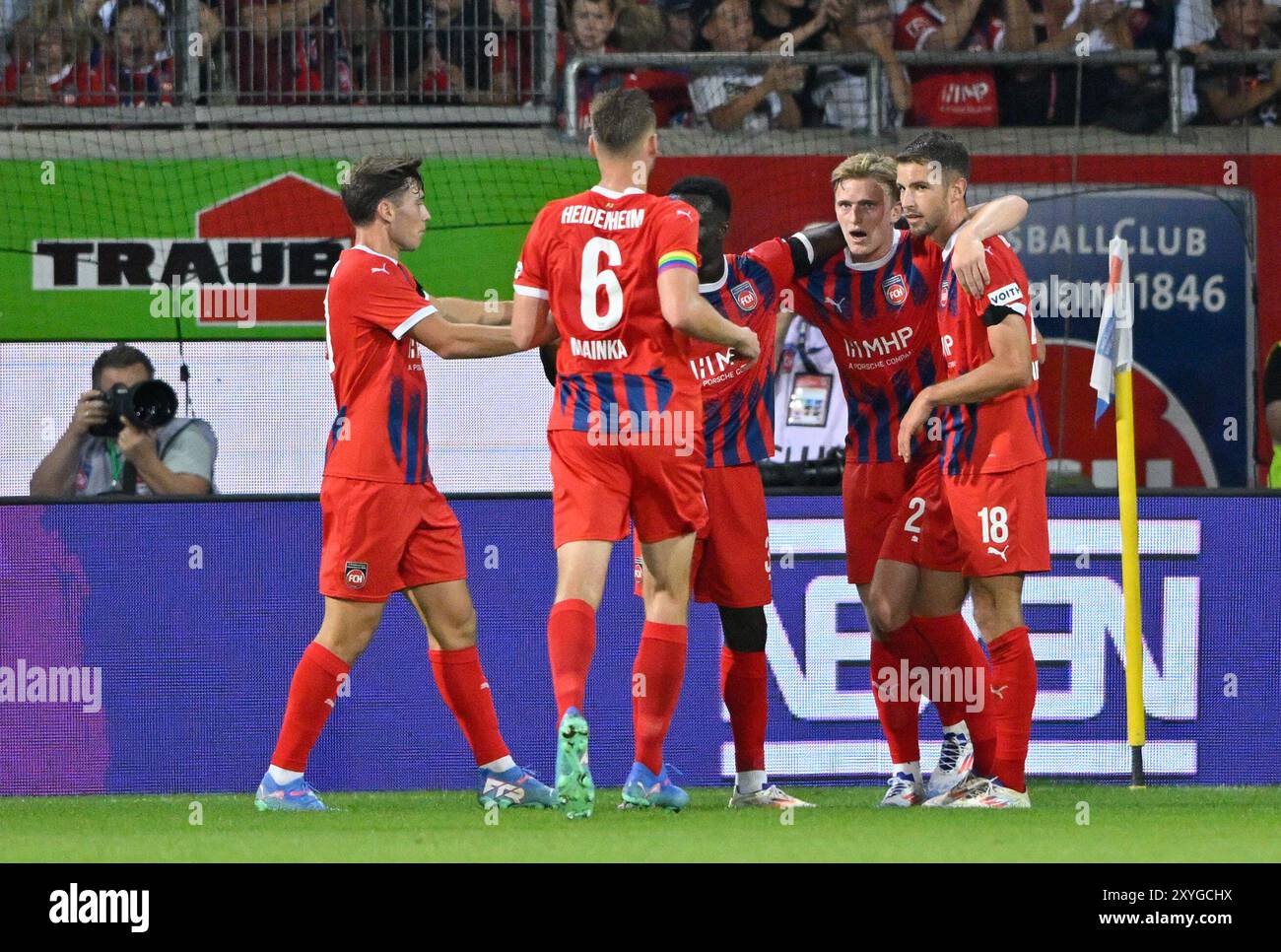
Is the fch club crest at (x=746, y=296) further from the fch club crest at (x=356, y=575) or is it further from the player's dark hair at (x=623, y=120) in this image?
the fch club crest at (x=356, y=575)

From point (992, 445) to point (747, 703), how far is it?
3.66 ft

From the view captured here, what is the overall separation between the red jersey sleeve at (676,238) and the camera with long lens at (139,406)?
2.64m

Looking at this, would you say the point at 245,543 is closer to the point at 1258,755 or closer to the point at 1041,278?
the point at 1258,755

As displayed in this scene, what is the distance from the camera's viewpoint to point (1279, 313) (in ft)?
36.7

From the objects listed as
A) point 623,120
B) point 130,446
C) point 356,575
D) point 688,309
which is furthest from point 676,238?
point 130,446

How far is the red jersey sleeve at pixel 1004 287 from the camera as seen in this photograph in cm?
608

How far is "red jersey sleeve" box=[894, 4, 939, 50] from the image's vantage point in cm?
1220

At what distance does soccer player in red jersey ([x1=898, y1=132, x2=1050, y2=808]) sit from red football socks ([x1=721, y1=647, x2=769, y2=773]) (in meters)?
0.60

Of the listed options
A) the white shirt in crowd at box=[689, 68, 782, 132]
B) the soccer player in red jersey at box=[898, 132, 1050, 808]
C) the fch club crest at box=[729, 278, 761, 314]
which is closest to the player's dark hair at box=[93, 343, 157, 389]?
the fch club crest at box=[729, 278, 761, 314]

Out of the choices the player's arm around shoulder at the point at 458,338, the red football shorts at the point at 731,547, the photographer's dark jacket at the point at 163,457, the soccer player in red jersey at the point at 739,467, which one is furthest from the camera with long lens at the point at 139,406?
the red football shorts at the point at 731,547

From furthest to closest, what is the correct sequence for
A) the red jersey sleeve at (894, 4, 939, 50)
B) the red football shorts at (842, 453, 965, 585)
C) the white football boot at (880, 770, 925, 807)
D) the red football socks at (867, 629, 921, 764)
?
the red jersey sleeve at (894, 4, 939, 50) → the red football socks at (867, 629, 921, 764) → the white football boot at (880, 770, 925, 807) → the red football shorts at (842, 453, 965, 585)

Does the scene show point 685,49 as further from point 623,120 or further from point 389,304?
point 623,120

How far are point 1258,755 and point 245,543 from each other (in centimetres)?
372

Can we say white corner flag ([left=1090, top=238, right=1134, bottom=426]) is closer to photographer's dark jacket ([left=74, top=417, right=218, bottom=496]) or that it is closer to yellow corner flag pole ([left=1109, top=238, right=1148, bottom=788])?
yellow corner flag pole ([left=1109, top=238, right=1148, bottom=788])
